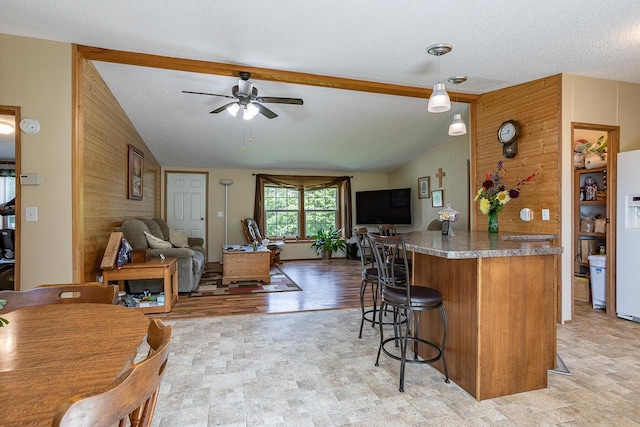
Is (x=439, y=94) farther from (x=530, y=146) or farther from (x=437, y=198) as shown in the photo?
(x=437, y=198)

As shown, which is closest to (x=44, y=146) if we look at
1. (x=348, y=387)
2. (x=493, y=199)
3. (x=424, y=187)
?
(x=348, y=387)

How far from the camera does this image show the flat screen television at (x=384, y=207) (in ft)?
24.4

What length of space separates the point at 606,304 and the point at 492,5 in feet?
11.1

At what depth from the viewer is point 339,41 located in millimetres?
2910

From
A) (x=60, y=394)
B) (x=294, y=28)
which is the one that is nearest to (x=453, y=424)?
(x=60, y=394)

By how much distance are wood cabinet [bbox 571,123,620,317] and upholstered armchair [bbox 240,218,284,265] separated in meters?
5.00

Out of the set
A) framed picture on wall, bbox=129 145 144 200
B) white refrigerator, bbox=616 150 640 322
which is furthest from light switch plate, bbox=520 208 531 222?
framed picture on wall, bbox=129 145 144 200

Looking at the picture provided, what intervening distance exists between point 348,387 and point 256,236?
5.19 m

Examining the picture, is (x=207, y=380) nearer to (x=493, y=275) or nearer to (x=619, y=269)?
(x=493, y=275)

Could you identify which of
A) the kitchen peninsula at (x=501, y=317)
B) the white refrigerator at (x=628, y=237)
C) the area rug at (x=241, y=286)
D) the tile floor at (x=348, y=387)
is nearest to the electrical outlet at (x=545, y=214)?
the white refrigerator at (x=628, y=237)

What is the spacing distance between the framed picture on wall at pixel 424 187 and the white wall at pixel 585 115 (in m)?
3.34

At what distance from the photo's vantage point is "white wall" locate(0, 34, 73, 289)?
298 centimetres

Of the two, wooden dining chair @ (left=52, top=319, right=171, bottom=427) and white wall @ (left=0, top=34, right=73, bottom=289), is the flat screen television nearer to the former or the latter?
white wall @ (left=0, top=34, right=73, bottom=289)

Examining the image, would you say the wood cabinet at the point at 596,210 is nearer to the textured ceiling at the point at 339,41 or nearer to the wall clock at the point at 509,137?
the wall clock at the point at 509,137
